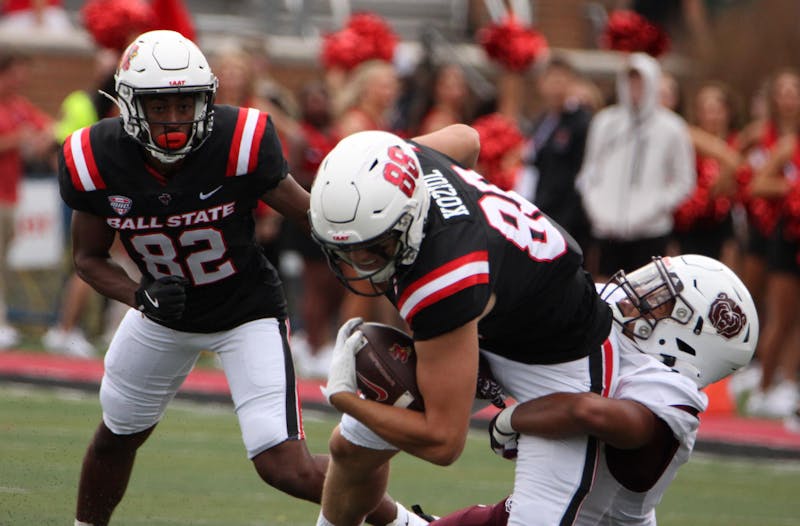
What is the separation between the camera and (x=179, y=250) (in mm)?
4738

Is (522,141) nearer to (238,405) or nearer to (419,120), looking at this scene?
(419,120)

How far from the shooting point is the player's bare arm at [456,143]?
178 inches

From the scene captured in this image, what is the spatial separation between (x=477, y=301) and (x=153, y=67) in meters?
1.44

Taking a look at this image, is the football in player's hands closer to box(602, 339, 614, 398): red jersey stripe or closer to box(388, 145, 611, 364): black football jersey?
box(388, 145, 611, 364): black football jersey

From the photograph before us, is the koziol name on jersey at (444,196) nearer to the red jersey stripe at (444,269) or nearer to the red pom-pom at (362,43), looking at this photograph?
the red jersey stripe at (444,269)

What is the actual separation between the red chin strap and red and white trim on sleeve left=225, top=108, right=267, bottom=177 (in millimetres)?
204

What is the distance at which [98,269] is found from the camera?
15.8ft

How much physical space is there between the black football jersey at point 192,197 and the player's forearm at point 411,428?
997mm

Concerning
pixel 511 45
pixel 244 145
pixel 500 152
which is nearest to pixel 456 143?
pixel 244 145

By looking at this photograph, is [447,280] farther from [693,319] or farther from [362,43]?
[362,43]

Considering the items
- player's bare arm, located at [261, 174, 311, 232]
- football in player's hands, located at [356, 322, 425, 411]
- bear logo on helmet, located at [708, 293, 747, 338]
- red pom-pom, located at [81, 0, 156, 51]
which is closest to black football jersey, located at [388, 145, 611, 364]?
football in player's hands, located at [356, 322, 425, 411]

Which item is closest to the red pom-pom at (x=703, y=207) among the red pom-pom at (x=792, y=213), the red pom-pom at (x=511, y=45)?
the red pom-pom at (x=792, y=213)

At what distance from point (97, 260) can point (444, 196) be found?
147 centimetres

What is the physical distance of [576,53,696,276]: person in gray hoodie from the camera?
882cm
